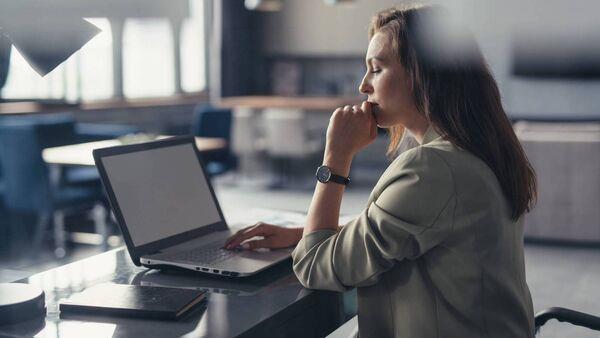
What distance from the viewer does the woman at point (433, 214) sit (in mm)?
1234

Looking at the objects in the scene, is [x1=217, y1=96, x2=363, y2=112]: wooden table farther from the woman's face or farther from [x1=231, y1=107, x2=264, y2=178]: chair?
the woman's face

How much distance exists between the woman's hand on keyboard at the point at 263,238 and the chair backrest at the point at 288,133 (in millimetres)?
Result: 6180

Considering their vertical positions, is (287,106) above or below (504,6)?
below

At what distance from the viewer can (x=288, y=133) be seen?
790 cm

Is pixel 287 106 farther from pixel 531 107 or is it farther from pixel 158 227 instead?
pixel 158 227

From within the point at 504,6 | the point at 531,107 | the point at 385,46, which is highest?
the point at 504,6

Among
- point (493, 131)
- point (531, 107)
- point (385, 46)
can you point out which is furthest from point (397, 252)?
point (531, 107)

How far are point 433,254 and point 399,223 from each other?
0.32ft

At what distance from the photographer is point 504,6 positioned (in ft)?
30.2

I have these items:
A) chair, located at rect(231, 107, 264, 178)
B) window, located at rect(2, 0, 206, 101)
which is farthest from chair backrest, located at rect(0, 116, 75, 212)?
chair, located at rect(231, 107, 264, 178)

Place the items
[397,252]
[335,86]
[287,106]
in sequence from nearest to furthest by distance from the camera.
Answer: [397,252] → [287,106] → [335,86]

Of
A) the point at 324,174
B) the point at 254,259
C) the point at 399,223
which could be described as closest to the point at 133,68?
the point at 254,259

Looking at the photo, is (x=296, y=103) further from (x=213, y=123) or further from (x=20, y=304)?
(x=20, y=304)

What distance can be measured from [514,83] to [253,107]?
325 cm
